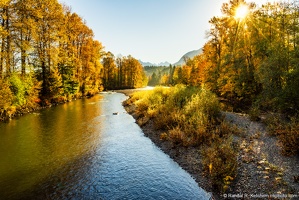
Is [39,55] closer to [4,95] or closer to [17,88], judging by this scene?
[17,88]

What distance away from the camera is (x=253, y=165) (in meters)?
8.52

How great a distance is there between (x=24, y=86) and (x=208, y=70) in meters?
24.3

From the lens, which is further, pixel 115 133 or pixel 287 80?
pixel 115 133

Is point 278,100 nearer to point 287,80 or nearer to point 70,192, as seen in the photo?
point 287,80

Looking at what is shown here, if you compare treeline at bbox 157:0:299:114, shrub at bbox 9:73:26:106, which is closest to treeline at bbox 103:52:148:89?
treeline at bbox 157:0:299:114

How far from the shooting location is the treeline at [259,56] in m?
13.7

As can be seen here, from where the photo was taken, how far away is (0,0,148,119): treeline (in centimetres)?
2062

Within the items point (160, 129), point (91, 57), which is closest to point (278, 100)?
point (160, 129)

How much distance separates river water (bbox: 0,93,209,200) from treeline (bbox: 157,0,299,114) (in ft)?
30.2

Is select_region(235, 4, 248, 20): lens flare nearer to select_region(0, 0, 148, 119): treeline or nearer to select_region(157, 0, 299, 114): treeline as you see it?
select_region(157, 0, 299, 114): treeline

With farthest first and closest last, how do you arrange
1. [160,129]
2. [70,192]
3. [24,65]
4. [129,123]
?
1. [24,65]
2. [129,123]
3. [160,129]
4. [70,192]

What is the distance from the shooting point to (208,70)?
31375mm

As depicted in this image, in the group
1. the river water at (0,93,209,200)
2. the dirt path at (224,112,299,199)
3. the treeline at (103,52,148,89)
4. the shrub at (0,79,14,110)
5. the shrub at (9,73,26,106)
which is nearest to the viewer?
the dirt path at (224,112,299,199)

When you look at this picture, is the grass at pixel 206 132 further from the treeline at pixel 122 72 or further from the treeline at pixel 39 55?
the treeline at pixel 122 72
